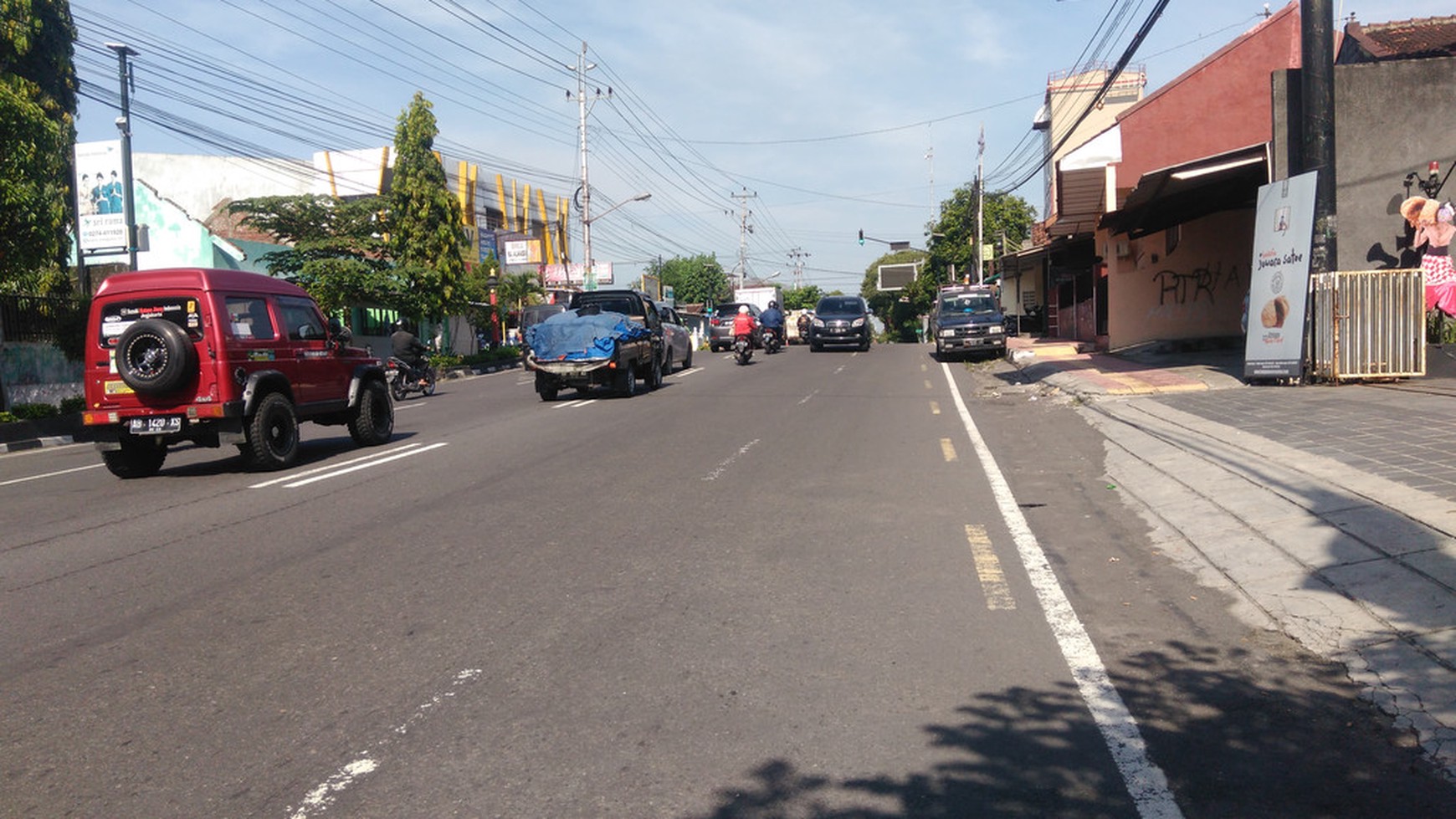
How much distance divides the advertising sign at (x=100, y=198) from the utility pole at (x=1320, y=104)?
22.0m

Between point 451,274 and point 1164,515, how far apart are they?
32182 millimetres

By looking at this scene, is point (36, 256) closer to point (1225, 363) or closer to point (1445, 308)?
point (1225, 363)

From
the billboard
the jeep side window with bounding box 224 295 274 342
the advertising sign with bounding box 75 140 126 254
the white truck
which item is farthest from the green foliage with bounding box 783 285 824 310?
the jeep side window with bounding box 224 295 274 342

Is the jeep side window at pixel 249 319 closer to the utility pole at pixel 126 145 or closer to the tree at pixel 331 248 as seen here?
the utility pole at pixel 126 145

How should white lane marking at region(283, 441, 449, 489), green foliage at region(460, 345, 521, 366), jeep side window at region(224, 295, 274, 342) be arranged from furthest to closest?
green foliage at region(460, 345, 521, 366)
jeep side window at region(224, 295, 274, 342)
white lane marking at region(283, 441, 449, 489)

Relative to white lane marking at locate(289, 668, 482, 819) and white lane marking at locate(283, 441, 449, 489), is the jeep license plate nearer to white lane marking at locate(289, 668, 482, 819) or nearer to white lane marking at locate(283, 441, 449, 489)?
white lane marking at locate(283, 441, 449, 489)

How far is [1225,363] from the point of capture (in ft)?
62.6

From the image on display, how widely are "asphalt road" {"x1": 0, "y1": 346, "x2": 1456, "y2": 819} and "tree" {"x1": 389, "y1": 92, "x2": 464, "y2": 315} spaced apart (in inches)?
1099

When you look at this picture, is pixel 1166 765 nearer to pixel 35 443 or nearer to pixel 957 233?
pixel 35 443

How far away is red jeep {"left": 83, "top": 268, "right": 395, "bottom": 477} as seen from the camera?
1091cm

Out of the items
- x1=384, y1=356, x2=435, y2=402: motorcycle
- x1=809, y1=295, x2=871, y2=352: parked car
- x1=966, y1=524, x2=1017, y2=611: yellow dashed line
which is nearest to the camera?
x1=966, y1=524, x2=1017, y2=611: yellow dashed line

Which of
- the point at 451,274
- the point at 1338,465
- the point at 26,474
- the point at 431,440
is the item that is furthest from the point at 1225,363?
the point at 451,274

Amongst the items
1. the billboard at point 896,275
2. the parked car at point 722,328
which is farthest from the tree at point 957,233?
the parked car at point 722,328

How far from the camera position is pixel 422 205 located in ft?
121
